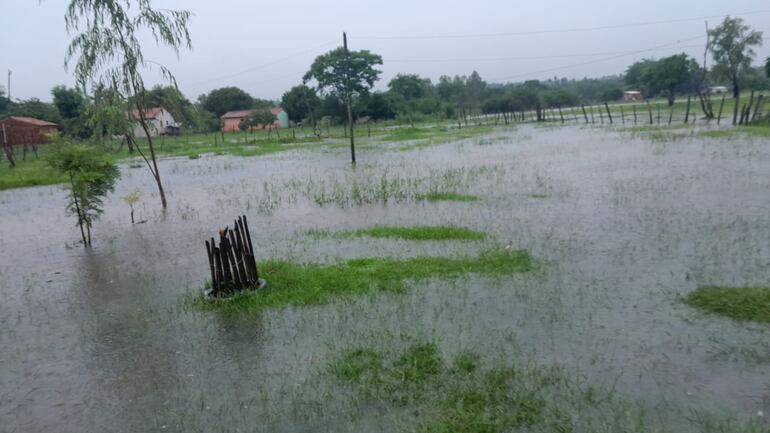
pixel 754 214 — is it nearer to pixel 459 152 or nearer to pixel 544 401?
pixel 544 401

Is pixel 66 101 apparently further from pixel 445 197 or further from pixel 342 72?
pixel 445 197

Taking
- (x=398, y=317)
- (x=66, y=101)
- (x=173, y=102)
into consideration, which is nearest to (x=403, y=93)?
(x=66, y=101)

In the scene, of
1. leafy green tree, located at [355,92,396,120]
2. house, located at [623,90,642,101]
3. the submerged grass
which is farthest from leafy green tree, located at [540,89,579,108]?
the submerged grass

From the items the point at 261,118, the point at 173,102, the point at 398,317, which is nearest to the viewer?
the point at 398,317

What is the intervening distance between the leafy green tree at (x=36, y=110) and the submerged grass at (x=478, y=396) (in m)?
54.9

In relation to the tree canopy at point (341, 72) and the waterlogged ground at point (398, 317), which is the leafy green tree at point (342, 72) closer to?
the tree canopy at point (341, 72)

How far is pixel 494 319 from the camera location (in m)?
6.25

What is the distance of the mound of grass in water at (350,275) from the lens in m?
7.30

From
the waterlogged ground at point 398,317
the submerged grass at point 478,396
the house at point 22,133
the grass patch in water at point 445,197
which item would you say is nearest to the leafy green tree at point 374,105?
the house at point 22,133

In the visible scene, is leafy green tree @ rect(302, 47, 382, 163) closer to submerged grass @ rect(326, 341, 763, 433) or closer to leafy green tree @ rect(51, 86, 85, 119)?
leafy green tree @ rect(51, 86, 85, 119)

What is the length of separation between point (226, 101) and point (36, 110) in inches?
1055

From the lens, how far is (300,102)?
69.0 meters

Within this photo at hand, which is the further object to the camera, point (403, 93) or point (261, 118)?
point (403, 93)

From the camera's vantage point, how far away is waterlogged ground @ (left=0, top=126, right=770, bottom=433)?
15.4ft
